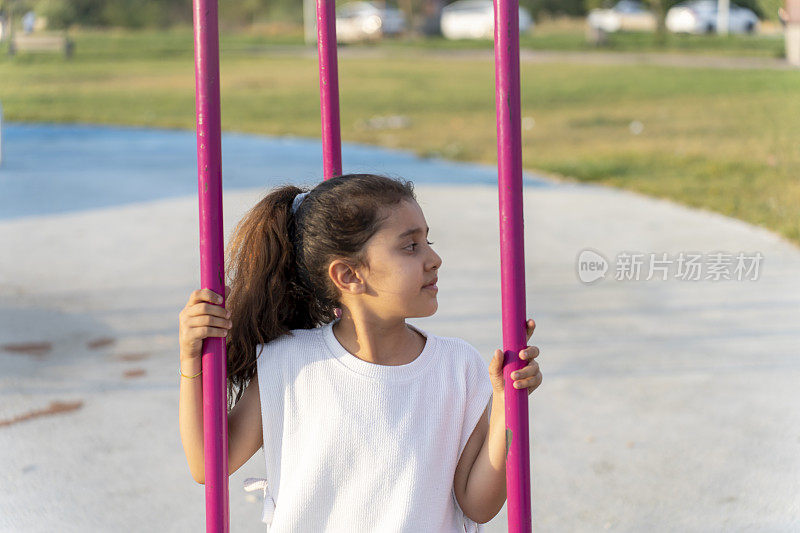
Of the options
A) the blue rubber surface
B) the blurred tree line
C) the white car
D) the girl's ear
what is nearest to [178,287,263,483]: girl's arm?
the girl's ear

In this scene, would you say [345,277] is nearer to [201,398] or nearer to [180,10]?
[201,398]

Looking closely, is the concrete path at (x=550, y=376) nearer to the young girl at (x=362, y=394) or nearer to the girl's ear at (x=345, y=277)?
the young girl at (x=362, y=394)

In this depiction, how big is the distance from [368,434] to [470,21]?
1055 inches

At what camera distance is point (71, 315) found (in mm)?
4023

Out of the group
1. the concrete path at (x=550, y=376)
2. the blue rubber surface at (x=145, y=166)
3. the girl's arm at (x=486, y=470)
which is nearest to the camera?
the girl's arm at (x=486, y=470)

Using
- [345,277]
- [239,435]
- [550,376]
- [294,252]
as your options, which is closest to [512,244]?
[345,277]

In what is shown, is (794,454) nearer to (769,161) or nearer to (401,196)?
(401,196)

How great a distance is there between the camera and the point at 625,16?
2767 cm

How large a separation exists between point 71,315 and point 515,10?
309 centimetres

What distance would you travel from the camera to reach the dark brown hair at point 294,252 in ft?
4.83

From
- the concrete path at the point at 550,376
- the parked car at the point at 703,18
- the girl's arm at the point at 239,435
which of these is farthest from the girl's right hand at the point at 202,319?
the parked car at the point at 703,18

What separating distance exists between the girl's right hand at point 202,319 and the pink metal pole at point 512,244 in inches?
14.2

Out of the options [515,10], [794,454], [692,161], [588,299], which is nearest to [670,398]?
[794,454]

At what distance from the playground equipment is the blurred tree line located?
16.1m
